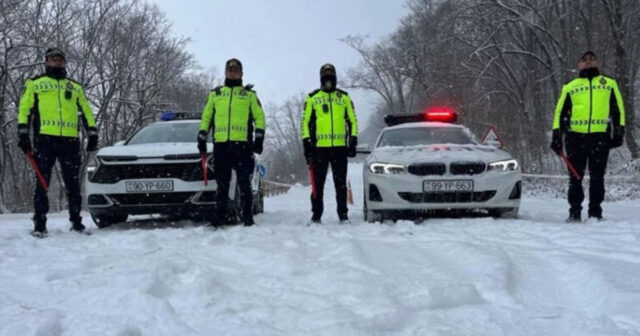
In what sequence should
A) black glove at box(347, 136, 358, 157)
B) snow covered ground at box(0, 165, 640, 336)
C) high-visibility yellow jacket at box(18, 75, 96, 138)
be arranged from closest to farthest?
A: snow covered ground at box(0, 165, 640, 336) → high-visibility yellow jacket at box(18, 75, 96, 138) → black glove at box(347, 136, 358, 157)

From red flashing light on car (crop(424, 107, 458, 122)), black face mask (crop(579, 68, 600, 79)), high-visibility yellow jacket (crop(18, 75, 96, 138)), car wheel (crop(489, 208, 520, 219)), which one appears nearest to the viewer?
high-visibility yellow jacket (crop(18, 75, 96, 138))

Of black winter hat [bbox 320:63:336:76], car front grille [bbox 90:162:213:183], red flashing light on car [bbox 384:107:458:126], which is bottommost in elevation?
car front grille [bbox 90:162:213:183]

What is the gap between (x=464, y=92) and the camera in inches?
1173

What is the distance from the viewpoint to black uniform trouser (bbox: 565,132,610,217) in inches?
243

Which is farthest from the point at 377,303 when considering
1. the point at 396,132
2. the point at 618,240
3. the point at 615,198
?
the point at 615,198

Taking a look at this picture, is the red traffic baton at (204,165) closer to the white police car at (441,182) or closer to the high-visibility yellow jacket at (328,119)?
the high-visibility yellow jacket at (328,119)

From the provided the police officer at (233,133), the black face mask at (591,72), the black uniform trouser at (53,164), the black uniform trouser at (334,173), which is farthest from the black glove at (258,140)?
the black face mask at (591,72)

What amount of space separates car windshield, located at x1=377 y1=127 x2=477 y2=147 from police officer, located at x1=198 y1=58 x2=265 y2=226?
2060 mm

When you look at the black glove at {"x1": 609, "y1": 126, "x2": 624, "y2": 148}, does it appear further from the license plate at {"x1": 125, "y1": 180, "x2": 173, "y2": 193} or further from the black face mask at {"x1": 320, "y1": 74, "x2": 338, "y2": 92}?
the license plate at {"x1": 125, "y1": 180, "x2": 173, "y2": 193}

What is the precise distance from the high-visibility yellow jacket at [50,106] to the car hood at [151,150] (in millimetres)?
475

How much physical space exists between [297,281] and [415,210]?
3.43 m

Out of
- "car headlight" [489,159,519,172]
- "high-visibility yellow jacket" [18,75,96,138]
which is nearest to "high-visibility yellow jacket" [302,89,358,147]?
"car headlight" [489,159,519,172]

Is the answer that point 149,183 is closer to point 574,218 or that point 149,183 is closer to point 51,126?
point 51,126

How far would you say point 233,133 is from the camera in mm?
6297
